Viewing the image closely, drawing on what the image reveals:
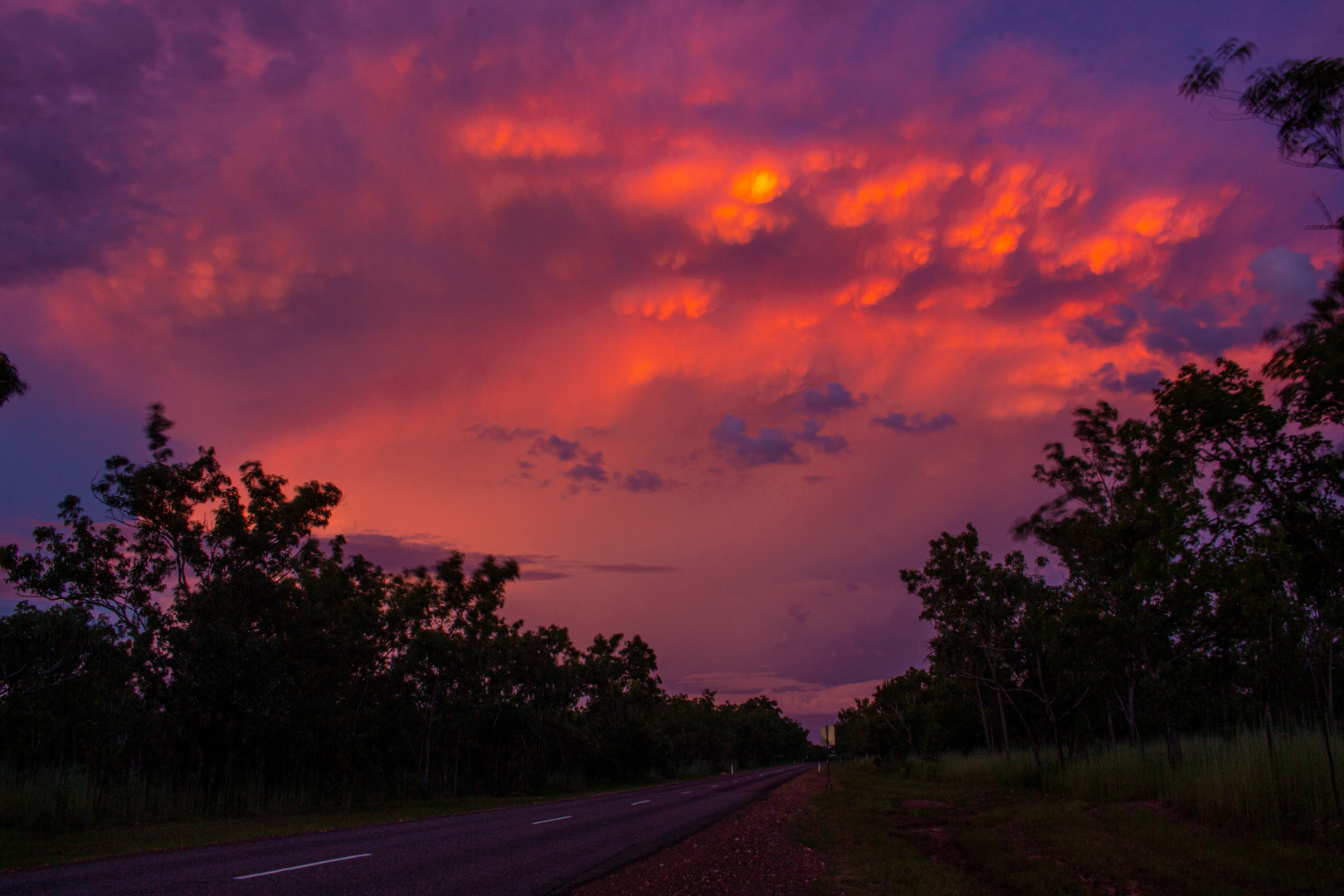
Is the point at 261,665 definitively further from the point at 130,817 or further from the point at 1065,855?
the point at 1065,855

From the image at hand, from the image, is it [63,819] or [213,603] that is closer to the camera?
[63,819]

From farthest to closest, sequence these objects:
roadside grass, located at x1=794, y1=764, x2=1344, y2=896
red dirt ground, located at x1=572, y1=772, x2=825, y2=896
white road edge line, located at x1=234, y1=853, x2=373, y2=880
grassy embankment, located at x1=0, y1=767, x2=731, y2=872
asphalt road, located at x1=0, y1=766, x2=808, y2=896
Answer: grassy embankment, located at x1=0, y1=767, x2=731, y2=872 < roadside grass, located at x1=794, y1=764, x2=1344, y2=896 < red dirt ground, located at x1=572, y1=772, x2=825, y2=896 < white road edge line, located at x1=234, y1=853, x2=373, y2=880 < asphalt road, located at x1=0, y1=766, x2=808, y2=896

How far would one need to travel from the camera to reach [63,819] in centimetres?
1880

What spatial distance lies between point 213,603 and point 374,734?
37.8 feet

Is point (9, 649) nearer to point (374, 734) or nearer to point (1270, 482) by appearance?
point (374, 734)

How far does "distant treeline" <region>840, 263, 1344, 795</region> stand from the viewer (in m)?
12.2

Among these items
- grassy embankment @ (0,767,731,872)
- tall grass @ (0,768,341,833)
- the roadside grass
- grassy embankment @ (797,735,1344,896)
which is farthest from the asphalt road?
tall grass @ (0,768,341,833)

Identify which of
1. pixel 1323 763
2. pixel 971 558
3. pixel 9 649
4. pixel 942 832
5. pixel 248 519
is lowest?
pixel 942 832

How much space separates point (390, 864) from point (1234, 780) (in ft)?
52.1

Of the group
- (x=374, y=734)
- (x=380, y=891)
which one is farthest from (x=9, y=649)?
(x=380, y=891)

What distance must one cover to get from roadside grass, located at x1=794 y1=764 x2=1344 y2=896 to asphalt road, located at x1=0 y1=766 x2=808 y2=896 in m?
3.98

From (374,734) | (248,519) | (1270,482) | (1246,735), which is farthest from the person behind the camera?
(374,734)

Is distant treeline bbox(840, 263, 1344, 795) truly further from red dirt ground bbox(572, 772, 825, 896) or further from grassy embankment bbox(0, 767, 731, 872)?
grassy embankment bbox(0, 767, 731, 872)

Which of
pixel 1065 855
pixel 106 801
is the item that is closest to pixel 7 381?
pixel 106 801
